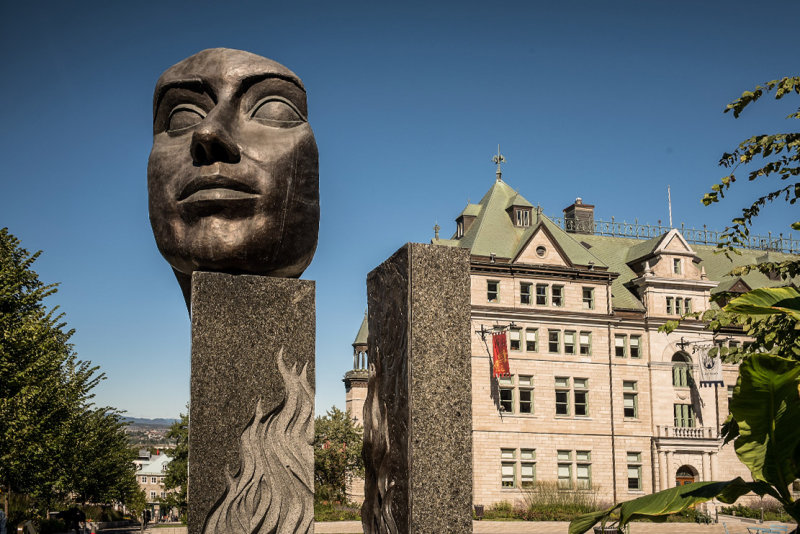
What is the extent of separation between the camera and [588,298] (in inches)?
1832

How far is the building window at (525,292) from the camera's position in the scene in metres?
45.4

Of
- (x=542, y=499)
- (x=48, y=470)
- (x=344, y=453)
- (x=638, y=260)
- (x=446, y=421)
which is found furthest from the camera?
(x=638, y=260)

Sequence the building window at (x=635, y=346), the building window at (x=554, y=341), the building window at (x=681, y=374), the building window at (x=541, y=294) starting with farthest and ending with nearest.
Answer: the building window at (x=681, y=374) → the building window at (x=635, y=346) → the building window at (x=541, y=294) → the building window at (x=554, y=341)

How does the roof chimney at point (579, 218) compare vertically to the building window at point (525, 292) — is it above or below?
above

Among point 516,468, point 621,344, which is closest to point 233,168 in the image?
point 516,468

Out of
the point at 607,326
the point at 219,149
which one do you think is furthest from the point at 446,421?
the point at 607,326

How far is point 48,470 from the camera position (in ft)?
79.0

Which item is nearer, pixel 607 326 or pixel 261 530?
pixel 261 530

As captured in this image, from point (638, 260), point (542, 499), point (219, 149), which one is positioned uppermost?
point (638, 260)

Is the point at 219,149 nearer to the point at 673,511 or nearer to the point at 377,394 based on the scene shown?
the point at 377,394

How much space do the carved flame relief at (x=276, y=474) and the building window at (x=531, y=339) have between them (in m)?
37.4

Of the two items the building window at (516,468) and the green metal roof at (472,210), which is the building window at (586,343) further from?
the green metal roof at (472,210)

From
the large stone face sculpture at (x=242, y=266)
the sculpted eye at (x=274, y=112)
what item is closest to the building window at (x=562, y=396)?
the large stone face sculpture at (x=242, y=266)

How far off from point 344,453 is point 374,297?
116 feet
